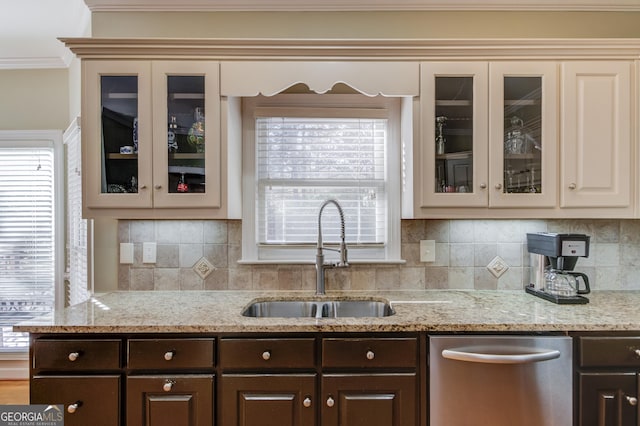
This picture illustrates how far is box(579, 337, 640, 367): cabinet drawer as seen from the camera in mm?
1383

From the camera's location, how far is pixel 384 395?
139 cm

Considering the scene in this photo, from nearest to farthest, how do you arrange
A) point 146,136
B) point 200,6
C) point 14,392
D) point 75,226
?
1. point 146,136
2. point 200,6
3. point 75,226
4. point 14,392

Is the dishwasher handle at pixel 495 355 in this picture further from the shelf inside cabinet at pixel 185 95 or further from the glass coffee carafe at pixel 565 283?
the shelf inside cabinet at pixel 185 95

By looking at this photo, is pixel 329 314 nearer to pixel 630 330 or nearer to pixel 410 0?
pixel 630 330

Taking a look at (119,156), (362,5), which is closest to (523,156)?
(362,5)

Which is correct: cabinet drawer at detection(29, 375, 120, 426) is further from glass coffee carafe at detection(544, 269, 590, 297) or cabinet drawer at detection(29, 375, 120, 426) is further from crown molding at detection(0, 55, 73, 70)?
crown molding at detection(0, 55, 73, 70)

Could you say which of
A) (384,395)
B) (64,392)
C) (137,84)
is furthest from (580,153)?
(64,392)

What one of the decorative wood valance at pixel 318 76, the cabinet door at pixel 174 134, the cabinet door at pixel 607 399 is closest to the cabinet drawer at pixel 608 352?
the cabinet door at pixel 607 399

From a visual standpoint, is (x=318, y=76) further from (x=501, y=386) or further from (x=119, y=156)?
(x=501, y=386)

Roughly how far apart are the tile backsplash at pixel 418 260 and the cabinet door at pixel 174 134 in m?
0.34

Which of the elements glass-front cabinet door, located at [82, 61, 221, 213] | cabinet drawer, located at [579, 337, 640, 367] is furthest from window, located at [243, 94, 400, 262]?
cabinet drawer, located at [579, 337, 640, 367]

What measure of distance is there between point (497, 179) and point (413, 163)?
0.44 meters

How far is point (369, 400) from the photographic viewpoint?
138 centimetres

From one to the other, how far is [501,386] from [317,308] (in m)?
0.94
